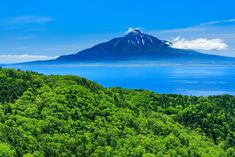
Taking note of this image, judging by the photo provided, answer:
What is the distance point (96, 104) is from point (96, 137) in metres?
12.9

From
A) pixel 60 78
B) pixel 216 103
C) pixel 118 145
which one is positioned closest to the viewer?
pixel 118 145

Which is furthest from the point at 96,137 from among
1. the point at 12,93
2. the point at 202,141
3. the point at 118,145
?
the point at 202,141

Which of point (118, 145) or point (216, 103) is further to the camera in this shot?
point (216, 103)

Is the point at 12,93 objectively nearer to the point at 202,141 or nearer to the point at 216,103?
the point at 202,141

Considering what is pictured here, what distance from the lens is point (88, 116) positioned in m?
78.1

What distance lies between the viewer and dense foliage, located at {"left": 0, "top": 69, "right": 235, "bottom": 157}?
204ft

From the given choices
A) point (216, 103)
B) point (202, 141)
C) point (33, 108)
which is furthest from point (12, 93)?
point (216, 103)

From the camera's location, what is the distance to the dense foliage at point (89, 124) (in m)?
62.3

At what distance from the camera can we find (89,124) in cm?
7481

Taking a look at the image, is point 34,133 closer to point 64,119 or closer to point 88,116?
point 64,119

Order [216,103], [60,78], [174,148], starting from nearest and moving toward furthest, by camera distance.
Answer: [174,148] < [60,78] < [216,103]

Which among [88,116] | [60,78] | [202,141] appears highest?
[60,78]

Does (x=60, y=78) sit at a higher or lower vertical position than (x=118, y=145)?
higher

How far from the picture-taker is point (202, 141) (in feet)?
275
